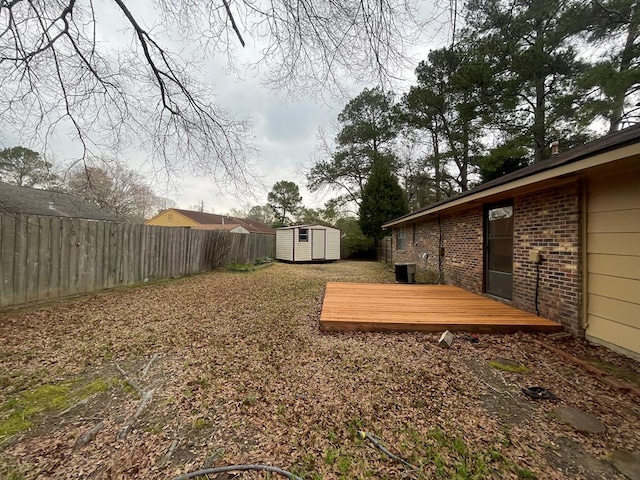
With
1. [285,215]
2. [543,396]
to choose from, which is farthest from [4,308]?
[285,215]

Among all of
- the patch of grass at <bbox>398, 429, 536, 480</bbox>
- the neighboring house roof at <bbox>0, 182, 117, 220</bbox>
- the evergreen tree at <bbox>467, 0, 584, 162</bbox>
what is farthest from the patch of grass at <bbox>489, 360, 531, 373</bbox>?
the neighboring house roof at <bbox>0, 182, 117, 220</bbox>

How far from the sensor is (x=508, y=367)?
107 inches

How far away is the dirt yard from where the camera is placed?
5.22 ft

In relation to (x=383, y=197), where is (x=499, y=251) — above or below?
below

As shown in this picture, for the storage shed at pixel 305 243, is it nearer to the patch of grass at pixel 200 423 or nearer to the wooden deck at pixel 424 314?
the wooden deck at pixel 424 314

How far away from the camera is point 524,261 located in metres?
4.38

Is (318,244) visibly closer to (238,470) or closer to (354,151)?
(354,151)

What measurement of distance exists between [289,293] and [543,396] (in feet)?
16.9

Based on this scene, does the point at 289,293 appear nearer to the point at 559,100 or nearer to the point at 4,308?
the point at 4,308

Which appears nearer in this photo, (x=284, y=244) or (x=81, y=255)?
(x=81, y=255)

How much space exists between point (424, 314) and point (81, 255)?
7.17 m

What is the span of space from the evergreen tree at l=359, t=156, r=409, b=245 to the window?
143 inches

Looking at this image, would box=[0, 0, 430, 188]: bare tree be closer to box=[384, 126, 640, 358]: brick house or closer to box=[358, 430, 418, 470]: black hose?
box=[384, 126, 640, 358]: brick house

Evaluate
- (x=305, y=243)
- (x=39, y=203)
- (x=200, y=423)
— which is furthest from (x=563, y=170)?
(x=39, y=203)
